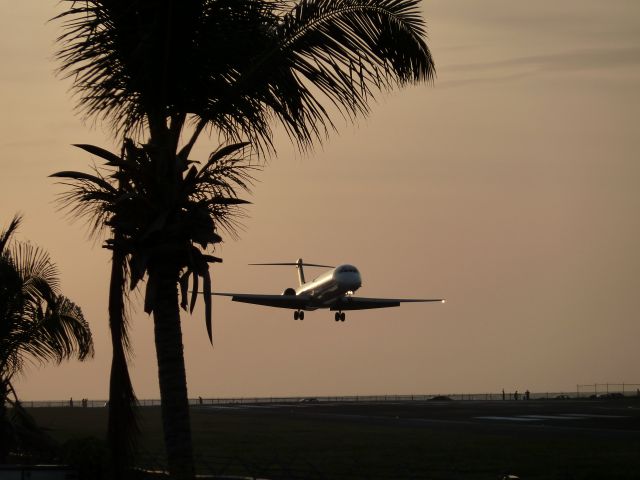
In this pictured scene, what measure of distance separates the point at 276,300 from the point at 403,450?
67371 millimetres

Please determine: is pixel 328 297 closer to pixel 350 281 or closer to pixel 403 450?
pixel 350 281

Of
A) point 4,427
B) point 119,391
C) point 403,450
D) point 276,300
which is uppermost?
point 276,300

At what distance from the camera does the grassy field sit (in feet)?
93.4

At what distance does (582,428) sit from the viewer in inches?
1956

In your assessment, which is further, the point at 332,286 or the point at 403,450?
the point at 332,286

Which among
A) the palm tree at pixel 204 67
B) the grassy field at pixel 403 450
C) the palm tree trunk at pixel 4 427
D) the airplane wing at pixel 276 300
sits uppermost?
the airplane wing at pixel 276 300

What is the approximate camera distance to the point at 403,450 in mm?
37125

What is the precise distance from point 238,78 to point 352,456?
2048 centimetres

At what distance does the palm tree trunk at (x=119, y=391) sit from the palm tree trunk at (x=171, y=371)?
1.80 feet

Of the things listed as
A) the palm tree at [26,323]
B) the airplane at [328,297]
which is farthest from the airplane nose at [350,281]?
the palm tree at [26,323]

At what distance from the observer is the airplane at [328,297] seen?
90562 mm

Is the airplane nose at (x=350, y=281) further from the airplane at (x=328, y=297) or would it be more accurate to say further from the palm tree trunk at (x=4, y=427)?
the palm tree trunk at (x=4, y=427)

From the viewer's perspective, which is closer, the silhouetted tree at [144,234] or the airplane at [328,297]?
the silhouetted tree at [144,234]

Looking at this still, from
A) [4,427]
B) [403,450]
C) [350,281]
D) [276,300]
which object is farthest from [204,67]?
[276,300]
